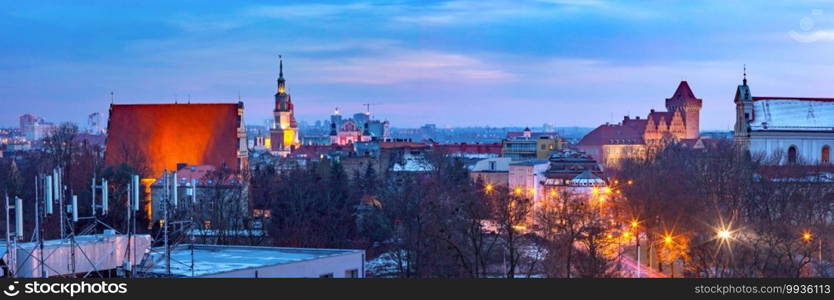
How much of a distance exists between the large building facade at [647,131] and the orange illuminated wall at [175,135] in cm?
4895

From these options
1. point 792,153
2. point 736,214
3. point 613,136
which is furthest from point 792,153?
point 613,136

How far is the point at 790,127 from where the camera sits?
8144 centimetres

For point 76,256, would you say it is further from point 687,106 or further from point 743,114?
point 687,106

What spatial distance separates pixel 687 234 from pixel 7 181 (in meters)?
42.4

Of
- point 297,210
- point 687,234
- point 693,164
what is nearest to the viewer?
point 687,234

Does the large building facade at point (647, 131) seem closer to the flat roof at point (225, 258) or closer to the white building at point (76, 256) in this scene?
the flat roof at point (225, 258)

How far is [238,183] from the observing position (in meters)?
66.8

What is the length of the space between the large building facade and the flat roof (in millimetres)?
86185

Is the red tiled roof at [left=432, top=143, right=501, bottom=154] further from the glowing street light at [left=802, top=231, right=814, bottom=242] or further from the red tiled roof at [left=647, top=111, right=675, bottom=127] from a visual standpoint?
the glowing street light at [left=802, top=231, right=814, bottom=242]

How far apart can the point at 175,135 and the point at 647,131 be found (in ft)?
252

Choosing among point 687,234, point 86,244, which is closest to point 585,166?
point 687,234

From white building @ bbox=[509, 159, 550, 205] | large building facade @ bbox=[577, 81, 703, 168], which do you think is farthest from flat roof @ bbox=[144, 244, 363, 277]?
large building facade @ bbox=[577, 81, 703, 168]

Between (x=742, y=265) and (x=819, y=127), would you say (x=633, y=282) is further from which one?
(x=819, y=127)

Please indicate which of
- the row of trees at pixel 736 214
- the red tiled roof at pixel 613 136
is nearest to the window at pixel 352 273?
the row of trees at pixel 736 214
